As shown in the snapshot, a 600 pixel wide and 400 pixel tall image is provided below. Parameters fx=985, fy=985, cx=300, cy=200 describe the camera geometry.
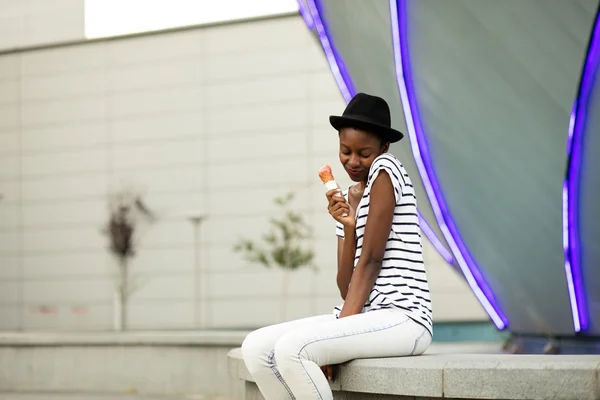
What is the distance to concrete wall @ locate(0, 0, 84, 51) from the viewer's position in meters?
35.0

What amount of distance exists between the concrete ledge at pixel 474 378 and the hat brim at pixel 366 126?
981 mm

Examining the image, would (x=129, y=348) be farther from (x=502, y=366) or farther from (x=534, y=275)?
(x=502, y=366)

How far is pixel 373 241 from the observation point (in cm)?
415

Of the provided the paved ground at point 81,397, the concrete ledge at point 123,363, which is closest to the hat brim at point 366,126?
the concrete ledge at point 123,363

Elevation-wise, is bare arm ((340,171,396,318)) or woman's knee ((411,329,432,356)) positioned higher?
bare arm ((340,171,396,318))

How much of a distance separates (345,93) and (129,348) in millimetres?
4765

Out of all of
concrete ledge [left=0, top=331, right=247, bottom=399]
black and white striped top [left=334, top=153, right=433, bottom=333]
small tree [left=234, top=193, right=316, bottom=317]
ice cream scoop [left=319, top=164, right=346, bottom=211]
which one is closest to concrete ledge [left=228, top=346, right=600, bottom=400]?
black and white striped top [left=334, top=153, right=433, bottom=333]

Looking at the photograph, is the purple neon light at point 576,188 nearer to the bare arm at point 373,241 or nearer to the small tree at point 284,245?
the bare arm at point 373,241

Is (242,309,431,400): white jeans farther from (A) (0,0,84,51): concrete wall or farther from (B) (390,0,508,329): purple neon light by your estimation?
(A) (0,0,84,51): concrete wall

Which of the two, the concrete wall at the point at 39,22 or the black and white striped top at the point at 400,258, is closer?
the black and white striped top at the point at 400,258

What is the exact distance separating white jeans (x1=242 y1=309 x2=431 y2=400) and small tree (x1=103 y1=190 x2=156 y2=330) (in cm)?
2862

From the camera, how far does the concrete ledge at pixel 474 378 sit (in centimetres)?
375

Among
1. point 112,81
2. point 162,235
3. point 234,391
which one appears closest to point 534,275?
point 234,391

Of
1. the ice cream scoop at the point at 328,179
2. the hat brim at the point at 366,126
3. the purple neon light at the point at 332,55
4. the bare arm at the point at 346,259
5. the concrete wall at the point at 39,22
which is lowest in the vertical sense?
the bare arm at the point at 346,259
